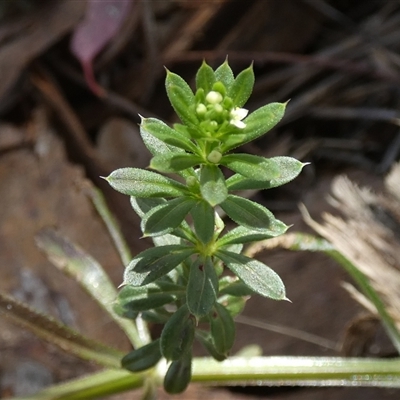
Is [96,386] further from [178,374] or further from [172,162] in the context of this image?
Result: [172,162]

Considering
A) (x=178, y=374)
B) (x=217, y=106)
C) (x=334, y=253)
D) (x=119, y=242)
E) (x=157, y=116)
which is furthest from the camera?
(x=157, y=116)

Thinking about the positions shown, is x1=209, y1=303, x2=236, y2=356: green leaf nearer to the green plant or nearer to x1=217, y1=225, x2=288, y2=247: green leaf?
the green plant

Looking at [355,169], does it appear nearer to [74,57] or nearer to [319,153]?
[319,153]

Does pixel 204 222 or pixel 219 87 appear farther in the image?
pixel 204 222

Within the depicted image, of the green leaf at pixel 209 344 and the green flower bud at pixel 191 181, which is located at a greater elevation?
the green flower bud at pixel 191 181

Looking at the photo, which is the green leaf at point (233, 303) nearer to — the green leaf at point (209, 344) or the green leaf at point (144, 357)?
the green leaf at point (209, 344)

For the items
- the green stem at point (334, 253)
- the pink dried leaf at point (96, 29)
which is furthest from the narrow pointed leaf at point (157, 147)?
the pink dried leaf at point (96, 29)

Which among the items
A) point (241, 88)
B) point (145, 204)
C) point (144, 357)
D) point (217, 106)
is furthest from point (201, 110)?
point (144, 357)
